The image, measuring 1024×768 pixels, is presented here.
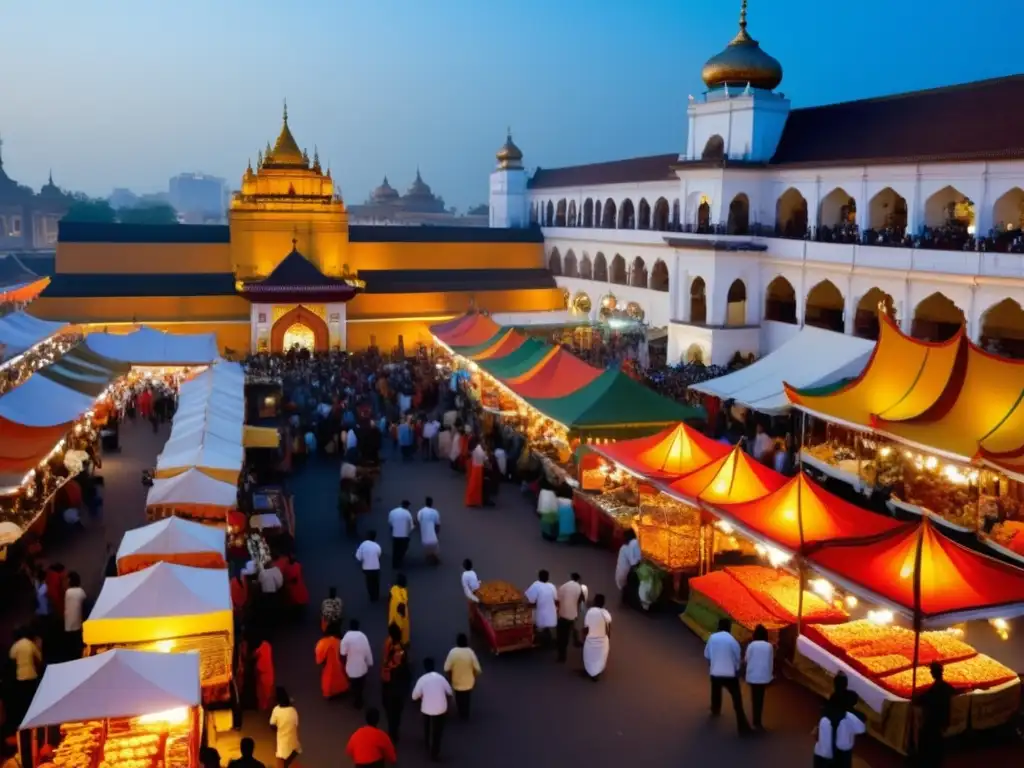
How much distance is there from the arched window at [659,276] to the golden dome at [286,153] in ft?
42.5

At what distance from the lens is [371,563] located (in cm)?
1044

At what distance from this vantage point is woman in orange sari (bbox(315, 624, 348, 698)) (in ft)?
27.1

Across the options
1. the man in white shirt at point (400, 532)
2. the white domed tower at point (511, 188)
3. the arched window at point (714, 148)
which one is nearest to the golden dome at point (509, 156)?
the white domed tower at point (511, 188)

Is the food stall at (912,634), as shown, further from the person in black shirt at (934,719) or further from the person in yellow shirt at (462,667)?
the person in yellow shirt at (462,667)

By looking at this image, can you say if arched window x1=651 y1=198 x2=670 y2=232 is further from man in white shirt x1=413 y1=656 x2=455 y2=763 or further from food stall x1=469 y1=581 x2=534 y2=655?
man in white shirt x1=413 y1=656 x2=455 y2=763

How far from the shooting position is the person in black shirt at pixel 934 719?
23.3ft

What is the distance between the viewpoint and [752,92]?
1028 inches

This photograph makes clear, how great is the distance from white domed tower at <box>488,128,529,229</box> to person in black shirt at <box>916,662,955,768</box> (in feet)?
133

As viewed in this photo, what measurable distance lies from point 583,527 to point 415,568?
2430mm

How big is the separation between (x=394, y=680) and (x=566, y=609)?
2.06 meters

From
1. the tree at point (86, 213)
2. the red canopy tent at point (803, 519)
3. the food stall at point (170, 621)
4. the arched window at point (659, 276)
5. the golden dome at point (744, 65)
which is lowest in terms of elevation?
the food stall at point (170, 621)

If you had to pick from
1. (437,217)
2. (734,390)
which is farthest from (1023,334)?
(437,217)

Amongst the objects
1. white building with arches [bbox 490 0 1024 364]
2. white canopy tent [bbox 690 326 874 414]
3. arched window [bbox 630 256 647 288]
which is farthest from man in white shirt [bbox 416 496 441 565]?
arched window [bbox 630 256 647 288]

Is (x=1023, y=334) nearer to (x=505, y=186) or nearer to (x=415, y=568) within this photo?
(x=415, y=568)
